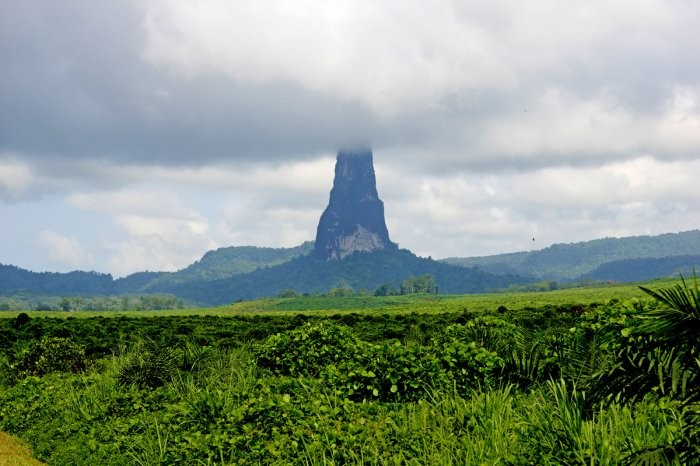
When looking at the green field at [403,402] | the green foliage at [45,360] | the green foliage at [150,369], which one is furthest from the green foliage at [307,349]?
the green foliage at [45,360]

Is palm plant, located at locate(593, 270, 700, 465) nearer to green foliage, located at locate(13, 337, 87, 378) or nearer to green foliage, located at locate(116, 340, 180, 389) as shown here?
green foliage, located at locate(116, 340, 180, 389)

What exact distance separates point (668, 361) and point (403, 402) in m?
7.93

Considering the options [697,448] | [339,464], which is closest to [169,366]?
[339,464]

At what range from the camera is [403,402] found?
12695mm

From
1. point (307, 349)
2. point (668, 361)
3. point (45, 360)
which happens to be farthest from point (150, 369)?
point (668, 361)

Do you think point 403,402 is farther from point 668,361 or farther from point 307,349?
point 668,361

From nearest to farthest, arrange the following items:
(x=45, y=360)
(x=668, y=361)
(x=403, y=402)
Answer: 1. (x=668, y=361)
2. (x=403, y=402)
3. (x=45, y=360)

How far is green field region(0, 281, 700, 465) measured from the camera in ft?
18.7

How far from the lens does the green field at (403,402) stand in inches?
224

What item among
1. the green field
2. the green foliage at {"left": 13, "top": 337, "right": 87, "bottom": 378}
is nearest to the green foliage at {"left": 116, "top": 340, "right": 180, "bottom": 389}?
the green field

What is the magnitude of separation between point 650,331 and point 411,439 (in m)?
5.28

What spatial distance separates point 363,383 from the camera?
44.0ft

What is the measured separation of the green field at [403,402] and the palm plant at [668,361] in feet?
0.05

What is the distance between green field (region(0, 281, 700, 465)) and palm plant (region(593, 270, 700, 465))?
0.05ft
